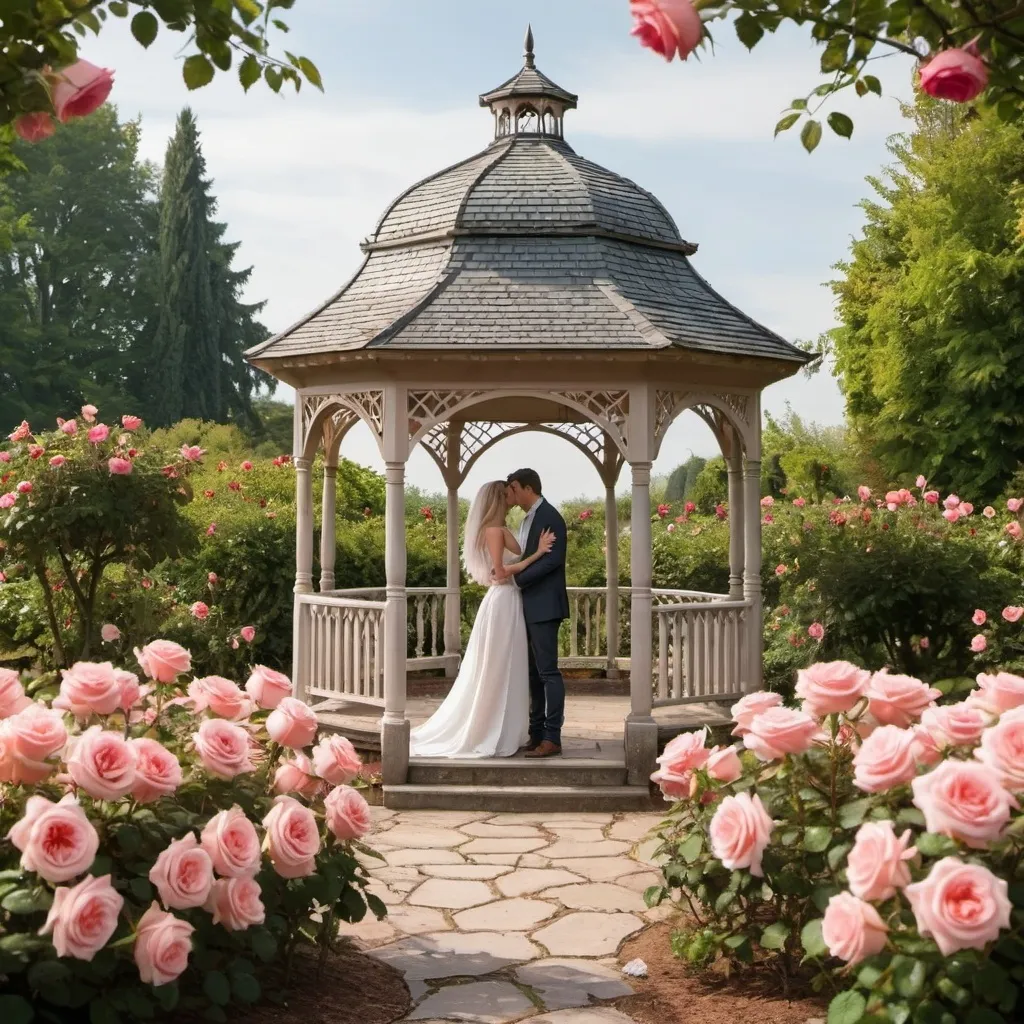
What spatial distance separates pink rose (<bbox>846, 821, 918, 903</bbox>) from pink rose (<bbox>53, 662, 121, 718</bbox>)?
254 centimetres

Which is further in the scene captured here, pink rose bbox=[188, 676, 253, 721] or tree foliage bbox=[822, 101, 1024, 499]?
tree foliage bbox=[822, 101, 1024, 499]

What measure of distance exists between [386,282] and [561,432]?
8.70 ft

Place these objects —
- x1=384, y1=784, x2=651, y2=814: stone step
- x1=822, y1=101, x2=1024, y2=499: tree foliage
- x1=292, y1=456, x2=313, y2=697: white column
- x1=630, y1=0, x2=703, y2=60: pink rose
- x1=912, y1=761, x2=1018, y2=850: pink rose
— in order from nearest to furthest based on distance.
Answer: x1=630, y1=0, x2=703, y2=60: pink rose < x1=912, y1=761, x2=1018, y2=850: pink rose < x1=384, y1=784, x2=651, y2=814: stone step < x1=292, y1=456, x2=313, y2=697: white column < x1=822, y1=101, x2=1024, y2=499: tree foliage

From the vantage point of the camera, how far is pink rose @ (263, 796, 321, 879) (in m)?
4.59

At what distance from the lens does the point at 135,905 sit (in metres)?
4.37

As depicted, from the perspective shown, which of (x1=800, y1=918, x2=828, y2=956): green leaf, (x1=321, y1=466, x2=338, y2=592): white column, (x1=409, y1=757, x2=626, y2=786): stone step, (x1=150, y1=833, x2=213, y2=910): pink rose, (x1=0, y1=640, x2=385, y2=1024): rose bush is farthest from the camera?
(x1=321, y1=466, x2=338, y2=592): white column

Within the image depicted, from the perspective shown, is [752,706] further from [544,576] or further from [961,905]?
[544,576]

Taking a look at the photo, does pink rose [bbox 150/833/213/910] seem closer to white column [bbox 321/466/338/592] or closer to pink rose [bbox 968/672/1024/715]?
pink rose [bbox 968/672/1024/715]

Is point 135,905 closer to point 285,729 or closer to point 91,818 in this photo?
point 91,818

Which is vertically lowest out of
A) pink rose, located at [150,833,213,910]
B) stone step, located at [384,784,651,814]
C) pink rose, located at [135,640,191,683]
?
stone step, located at [384,784,651,814]

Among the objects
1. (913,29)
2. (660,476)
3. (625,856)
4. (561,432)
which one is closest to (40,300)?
(660,476)

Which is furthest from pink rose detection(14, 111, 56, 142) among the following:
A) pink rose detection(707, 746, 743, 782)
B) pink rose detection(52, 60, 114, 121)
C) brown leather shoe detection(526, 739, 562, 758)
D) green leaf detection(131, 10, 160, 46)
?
brown leather shoe detection(526, 739, 562, 758)

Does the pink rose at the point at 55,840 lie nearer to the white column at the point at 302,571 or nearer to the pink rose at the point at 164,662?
the pink rose at the point at 164,662

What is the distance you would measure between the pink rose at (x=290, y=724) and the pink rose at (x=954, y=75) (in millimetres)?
2957
